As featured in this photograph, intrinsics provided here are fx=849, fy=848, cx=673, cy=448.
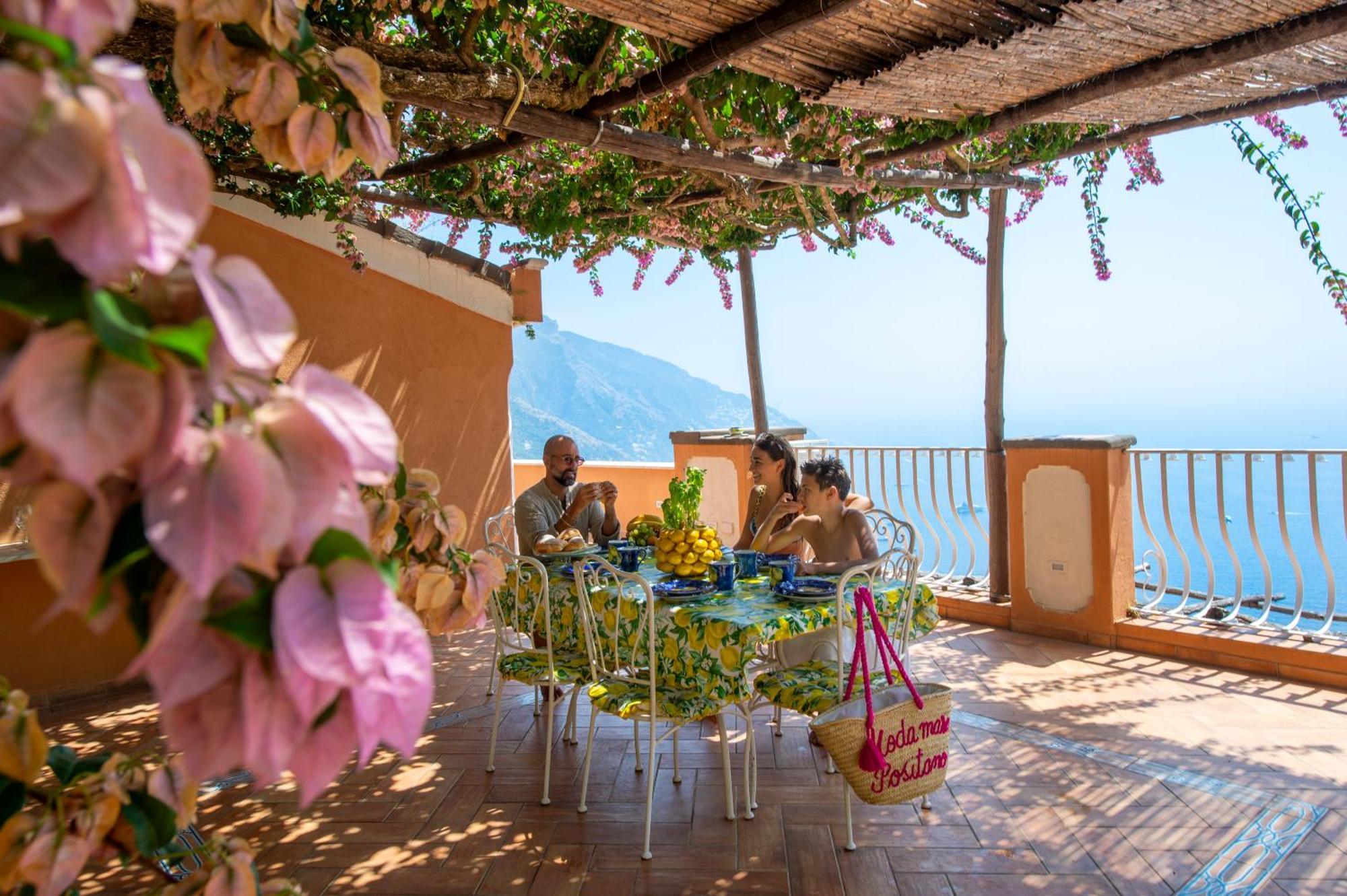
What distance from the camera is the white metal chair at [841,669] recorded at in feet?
9.00

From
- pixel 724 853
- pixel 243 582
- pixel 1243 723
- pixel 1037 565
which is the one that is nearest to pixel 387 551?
pixel 243 582

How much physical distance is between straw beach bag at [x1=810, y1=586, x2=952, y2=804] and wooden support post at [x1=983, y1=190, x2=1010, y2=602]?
2.94 metres

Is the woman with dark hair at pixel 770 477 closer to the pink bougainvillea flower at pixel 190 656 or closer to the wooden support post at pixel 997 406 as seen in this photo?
the wooden support post at pixel 997 406

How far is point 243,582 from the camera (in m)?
0.37

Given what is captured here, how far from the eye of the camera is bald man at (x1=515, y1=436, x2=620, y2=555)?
154 inches

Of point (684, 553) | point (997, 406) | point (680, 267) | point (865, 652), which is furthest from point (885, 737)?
point (680, 267)

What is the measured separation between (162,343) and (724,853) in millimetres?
2652

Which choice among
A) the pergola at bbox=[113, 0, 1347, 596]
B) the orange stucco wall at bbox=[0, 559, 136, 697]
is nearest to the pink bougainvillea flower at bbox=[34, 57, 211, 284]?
the pergola at bbox=[113, 0, 1347, 596]

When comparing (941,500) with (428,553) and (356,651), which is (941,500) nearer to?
(428,553)

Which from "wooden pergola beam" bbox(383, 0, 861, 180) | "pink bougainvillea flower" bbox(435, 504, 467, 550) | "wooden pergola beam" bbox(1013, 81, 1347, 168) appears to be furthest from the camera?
"wooden pergola beam" bbox(1013, 81, 1347, 168)

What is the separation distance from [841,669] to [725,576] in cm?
62

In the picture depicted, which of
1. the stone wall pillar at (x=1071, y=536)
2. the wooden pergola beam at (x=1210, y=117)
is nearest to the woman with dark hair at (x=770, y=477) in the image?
the stone wall pillar at (x=1071, y=536)

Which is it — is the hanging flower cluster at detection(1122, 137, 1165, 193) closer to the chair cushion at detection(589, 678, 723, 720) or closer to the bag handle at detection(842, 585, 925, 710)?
the bag handle at detection(842, 585, 925, 710)

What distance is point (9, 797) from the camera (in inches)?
23.6
